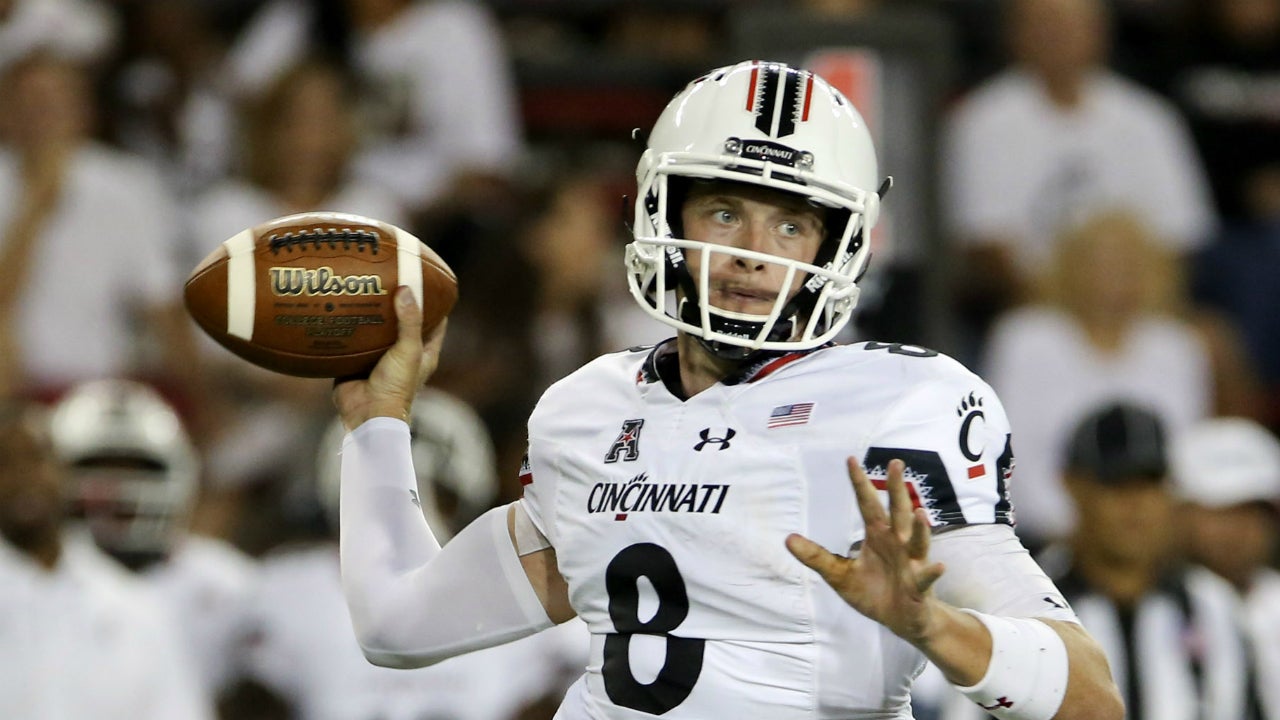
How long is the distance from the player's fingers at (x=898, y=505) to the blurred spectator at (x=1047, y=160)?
4771 millimetres

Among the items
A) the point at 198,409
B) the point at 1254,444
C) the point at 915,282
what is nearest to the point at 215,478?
the point at 198,409

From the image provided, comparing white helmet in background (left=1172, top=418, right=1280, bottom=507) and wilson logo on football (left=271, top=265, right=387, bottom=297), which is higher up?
wilson logo on football (left=271, top=265, right=387, bottom=297)

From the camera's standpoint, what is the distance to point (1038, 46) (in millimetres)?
7348

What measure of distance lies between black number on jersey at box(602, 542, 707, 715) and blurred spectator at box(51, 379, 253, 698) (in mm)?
3322

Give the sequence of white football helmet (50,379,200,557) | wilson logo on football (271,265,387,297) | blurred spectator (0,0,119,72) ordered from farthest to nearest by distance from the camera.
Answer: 1. blurred spectator (0,0,119,72)
2. white football helmet (50,379,200,557)
3. wilson logo on football (271,265,387,297)

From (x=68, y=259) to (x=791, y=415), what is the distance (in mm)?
4452

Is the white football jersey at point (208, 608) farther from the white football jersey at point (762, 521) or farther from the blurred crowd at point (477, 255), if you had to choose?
the white football jersey at point (762, 521)

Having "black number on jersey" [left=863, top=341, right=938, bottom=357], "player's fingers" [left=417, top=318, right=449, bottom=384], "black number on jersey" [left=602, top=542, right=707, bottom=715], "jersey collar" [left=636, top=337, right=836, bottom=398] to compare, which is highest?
"black number on jersey" [left=863, top=341, right=938, bottom=357]

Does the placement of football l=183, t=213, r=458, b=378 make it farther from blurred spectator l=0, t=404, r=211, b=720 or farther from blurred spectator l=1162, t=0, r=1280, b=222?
blurred spectator l=1162, t=0, r=1280, b=222

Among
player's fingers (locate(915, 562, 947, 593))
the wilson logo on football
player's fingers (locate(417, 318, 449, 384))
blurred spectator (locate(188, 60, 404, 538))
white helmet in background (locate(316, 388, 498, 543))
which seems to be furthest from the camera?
blurred spectator (locate(188, 60, 404, 538))

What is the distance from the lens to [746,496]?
9.20 feet

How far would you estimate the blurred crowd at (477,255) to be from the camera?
5.66 metres

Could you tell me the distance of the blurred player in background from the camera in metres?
5.59

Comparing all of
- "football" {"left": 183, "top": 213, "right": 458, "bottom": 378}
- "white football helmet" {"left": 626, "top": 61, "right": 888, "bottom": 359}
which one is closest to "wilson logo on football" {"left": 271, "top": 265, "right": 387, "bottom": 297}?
"football" {"left": 183, "top": 213, "right": 458, "bottom": 378}
